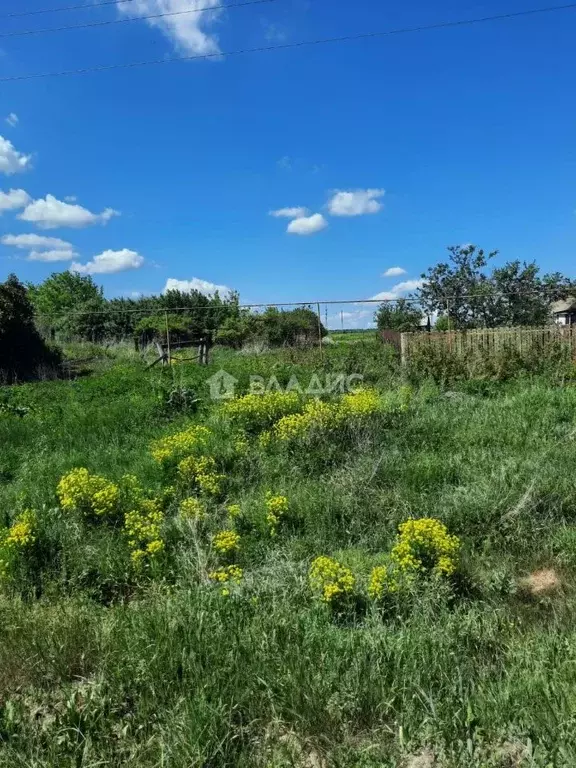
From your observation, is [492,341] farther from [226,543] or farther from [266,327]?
[266,327]

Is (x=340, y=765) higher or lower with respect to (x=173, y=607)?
lower

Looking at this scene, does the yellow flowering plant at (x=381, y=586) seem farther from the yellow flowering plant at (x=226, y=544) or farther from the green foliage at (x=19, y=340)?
the green foliage at (x=19, y=340)

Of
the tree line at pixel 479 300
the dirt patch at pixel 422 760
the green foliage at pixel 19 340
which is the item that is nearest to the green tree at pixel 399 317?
the tree line at pixel 479 300

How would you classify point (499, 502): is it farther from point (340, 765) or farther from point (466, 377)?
point (466, 377)

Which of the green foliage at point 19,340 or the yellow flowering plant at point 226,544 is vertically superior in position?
the green foliage at point 19,340

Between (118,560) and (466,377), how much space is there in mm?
7958

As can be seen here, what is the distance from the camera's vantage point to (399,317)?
63.8 ft

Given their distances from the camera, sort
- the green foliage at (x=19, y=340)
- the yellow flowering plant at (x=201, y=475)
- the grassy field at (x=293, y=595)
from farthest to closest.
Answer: the green foliage at (x=19, y=340), the yellow flowering plant at (x=201, y=475), the grassy field at (x=293, y=595)

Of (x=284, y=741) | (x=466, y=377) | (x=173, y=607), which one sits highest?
(x=466, y=377)

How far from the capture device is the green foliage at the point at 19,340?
1494 cm

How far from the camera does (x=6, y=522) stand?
440 centimetres

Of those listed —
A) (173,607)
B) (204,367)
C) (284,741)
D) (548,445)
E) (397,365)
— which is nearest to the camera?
(284,741)

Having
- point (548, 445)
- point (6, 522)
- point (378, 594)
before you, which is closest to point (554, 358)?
point (548, 445)

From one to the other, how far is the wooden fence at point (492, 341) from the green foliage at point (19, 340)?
990 cm
